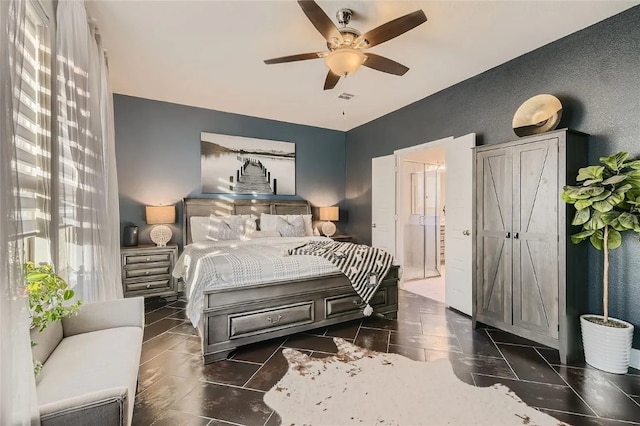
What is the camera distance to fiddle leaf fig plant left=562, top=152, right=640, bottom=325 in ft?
7.54

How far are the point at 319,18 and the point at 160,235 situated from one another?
→ 141 inches

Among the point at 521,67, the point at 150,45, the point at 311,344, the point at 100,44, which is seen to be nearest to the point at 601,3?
the point at 521,67

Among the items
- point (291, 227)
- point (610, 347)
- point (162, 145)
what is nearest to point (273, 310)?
point (291, 227)

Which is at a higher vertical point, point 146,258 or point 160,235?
point 160,235

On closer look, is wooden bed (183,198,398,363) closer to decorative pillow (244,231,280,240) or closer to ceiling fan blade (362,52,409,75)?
decorative pillow (244,231,280,240)

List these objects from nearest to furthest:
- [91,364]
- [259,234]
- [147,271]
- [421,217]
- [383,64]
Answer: [91,364], [383,64], [147,271], [259,234], [421,217]

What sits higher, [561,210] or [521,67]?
[521,67]

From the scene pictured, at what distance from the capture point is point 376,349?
110 inches

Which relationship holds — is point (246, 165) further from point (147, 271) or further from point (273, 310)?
point (273, 310)

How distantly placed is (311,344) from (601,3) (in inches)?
146

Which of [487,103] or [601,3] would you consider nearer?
[601,3]

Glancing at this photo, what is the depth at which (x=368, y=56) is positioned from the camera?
Result: 101 inches

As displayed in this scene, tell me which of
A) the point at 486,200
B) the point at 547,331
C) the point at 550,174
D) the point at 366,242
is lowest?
the point at 547,331

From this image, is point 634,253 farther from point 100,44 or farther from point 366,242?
point 100,44
